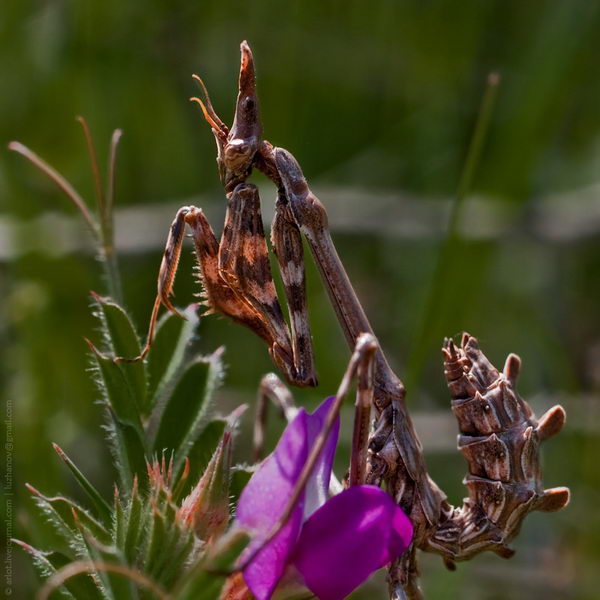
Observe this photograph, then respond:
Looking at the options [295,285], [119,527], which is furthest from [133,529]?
[295,285]

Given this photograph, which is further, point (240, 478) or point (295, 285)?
point (295, 285)

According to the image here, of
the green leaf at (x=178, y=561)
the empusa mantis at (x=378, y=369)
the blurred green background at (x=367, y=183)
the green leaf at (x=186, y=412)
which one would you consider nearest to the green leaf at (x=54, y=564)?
the green leaf at (x=178, y=561)

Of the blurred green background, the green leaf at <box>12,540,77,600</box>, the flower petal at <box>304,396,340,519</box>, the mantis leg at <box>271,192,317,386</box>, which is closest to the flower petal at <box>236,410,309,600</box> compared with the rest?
the flower petal at <box>304,396,340,519</box>

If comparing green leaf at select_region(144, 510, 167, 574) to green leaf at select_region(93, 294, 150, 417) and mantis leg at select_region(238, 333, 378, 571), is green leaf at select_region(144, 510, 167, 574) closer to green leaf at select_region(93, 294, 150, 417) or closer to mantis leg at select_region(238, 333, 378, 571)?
Result: mantis leg at select_region(238, 333, 378, 571)

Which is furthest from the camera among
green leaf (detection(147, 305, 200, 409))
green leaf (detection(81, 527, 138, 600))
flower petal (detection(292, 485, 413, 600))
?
green leaf (detection(147, 305, 200, 409))

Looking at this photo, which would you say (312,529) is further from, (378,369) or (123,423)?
(378,369)

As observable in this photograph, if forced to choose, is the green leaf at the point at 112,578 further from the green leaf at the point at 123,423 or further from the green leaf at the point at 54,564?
the green leaf at the point at 123,423

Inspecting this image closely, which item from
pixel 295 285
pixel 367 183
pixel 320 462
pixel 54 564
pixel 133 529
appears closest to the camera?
pixel 133 529
